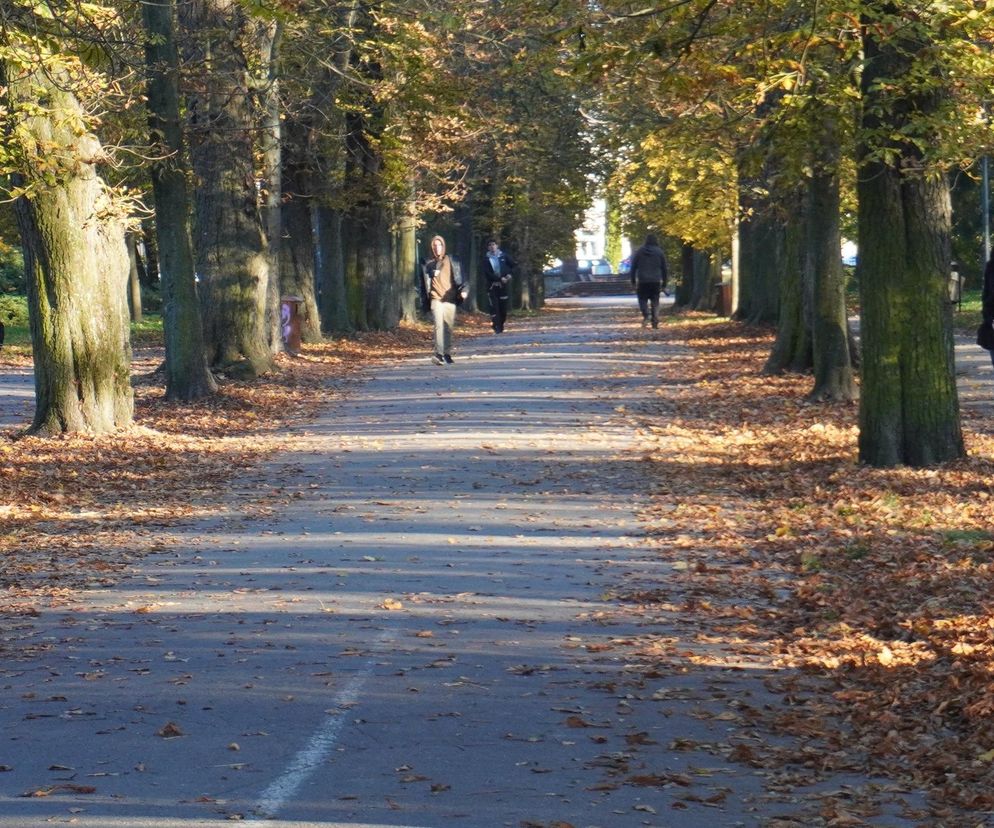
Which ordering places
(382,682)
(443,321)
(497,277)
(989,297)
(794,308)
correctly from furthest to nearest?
(497,277) → (443,321) → (794,308) → (989,297) → (382,682)

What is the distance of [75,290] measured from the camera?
55.9ft

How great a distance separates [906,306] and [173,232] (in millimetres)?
9958

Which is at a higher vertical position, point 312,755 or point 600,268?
point 600,268

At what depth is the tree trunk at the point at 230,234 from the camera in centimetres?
2331

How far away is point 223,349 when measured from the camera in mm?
24234

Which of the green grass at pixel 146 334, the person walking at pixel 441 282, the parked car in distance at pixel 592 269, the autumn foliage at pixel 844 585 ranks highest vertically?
Answer: the parked car in distance at pixel 592 269

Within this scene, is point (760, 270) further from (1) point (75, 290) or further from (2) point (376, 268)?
(1) point (75, 290)

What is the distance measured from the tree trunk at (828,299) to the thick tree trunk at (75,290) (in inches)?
316

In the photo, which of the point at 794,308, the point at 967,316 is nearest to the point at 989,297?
the point at 794,308

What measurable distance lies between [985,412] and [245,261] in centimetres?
1089

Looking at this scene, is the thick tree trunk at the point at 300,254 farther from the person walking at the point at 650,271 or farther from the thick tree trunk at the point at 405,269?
the thick tree trunk at the point at 405,269

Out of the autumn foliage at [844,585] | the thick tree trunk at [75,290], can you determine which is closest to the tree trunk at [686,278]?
the autumn foliage at [844,585]

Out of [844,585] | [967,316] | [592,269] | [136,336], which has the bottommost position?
[844,585]

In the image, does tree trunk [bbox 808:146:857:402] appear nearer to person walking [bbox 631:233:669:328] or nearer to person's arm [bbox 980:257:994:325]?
person's arm [bbox 980:257:994:325]
